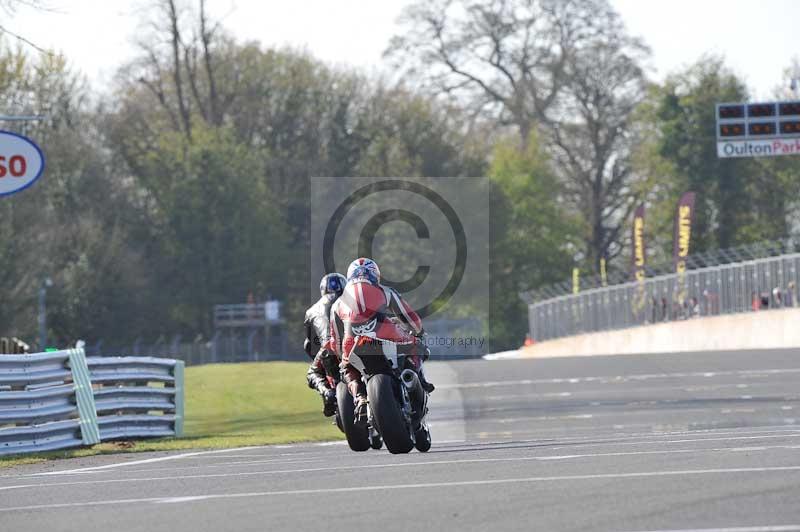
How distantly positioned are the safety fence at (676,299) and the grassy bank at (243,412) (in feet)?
44.8

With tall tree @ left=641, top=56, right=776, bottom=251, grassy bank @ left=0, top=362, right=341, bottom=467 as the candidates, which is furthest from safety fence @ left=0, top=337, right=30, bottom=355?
tall tree @ left=641, top=56, right=776, bottom=251

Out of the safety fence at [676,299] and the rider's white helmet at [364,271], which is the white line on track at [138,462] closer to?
the rider's white helmet at [364,271]

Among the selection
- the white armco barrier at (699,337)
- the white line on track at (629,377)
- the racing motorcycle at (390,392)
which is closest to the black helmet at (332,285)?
the racing motorcycle at (390,392)

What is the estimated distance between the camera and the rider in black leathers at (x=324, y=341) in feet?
53.7

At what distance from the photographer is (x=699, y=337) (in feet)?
173

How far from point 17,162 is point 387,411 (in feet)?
28.0

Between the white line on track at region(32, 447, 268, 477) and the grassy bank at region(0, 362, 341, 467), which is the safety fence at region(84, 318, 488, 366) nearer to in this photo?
the grassy bank at region(0, 362, 341, 467)

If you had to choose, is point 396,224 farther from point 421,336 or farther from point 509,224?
point 421,336

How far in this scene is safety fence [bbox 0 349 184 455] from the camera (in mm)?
19203

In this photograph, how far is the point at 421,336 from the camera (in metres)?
14.9

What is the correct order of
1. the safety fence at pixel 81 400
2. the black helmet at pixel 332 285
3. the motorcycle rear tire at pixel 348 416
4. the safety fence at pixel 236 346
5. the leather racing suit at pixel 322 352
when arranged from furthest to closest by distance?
the safety fence at pixel 236 346 < the safety fence at pixel 81 400 < the black helmet at pixel 332 285 < the leather racing suit at pixel 322 352 < the motorcycle rear tire at pixel 348 416

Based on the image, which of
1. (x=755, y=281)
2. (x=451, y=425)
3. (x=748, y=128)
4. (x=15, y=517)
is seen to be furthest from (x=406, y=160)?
(x=15, y=517)

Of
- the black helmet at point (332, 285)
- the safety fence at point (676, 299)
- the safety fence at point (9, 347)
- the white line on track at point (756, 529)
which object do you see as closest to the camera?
the white line on track at point (756, 529)

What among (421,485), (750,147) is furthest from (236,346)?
(421,485)
